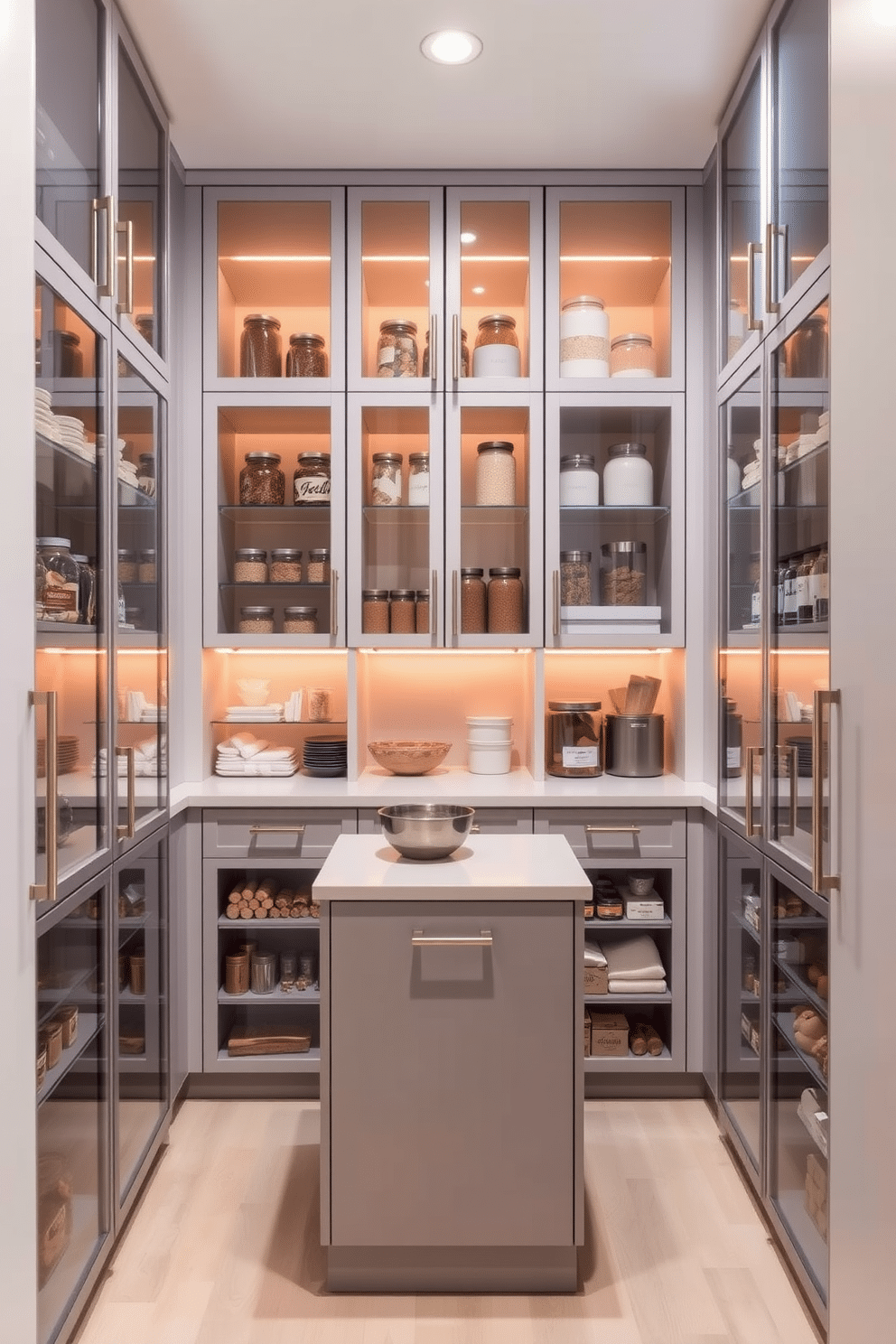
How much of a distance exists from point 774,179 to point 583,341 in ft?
3.05

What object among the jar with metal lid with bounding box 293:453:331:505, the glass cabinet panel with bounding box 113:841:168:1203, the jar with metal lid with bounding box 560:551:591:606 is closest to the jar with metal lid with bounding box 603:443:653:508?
the jar with metal lid with bounding box 560:551:591:606

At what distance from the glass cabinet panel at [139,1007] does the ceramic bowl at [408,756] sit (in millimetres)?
828

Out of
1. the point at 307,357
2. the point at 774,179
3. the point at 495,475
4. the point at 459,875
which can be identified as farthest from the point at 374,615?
the point at 774,179

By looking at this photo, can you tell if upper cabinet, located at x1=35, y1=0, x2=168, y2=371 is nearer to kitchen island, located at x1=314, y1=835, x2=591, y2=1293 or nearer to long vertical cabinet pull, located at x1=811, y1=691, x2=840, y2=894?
kitchen island, located at x1=314, y1=835, x2=591, y2=1293

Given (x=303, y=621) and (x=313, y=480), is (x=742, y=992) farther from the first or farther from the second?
(x=313, y=480)

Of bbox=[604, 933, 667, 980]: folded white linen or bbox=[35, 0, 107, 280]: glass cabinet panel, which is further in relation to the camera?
bbox=[604, 933, 667, 980]: folded white linen

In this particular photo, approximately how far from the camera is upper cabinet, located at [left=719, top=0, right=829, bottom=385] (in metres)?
1.92

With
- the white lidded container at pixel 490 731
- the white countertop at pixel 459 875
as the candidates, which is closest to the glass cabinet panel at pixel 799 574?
the white countertop at pixel 459 875

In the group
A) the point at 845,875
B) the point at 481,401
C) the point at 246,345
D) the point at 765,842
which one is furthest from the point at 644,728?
the point at 246,345

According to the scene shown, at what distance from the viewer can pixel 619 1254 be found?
216 centimetres

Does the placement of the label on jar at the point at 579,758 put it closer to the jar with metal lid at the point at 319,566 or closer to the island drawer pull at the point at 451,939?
the jar with metal lid at the point at 319,566

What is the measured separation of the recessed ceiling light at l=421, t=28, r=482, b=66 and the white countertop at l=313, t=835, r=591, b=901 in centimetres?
197

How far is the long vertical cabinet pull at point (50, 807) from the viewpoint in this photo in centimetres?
157

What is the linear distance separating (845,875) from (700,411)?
1.88m
